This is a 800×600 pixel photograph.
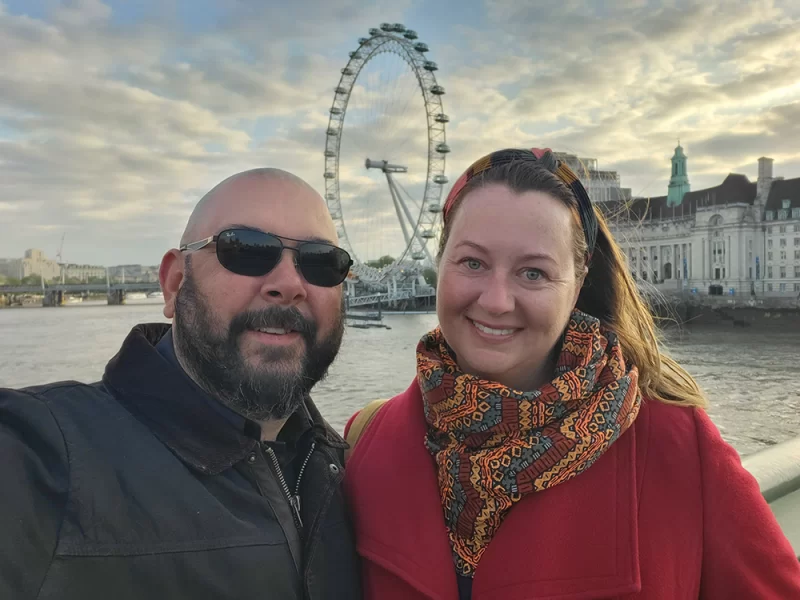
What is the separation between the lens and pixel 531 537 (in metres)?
1.08

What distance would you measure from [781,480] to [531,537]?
1.11m

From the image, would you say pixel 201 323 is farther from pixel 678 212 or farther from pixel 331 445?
pixel 678 212

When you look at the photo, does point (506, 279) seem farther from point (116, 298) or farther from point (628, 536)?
point (116, 298)

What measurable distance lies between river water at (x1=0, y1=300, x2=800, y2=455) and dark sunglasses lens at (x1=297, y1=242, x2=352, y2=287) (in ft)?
19.3

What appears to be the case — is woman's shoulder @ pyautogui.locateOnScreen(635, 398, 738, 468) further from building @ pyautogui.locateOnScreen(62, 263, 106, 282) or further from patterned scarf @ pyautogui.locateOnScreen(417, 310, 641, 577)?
building @ pyautogui.locateOnScreen(62, 263, 106, 282)

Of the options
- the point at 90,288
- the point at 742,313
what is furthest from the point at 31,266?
the point at 742,313

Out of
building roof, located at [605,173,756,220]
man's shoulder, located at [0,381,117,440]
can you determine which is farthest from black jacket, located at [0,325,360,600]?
building roof, located at [605,173,756,220]

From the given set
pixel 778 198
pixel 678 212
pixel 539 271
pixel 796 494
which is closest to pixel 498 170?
pixel 539 271

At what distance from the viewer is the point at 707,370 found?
15164 millimetres

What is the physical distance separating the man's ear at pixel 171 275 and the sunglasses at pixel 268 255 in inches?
1.3

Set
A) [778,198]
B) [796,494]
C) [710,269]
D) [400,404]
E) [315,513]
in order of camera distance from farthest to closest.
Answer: [710,269] < [778,198] < [796,494] < [400,404] < [315,513]

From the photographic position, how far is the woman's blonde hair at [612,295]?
3.84ft

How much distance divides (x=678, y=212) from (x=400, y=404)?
2098 inches

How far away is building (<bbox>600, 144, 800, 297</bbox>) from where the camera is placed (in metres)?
40.5
